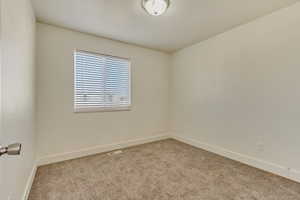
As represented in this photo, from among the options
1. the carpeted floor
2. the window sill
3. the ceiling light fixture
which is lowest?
the carpeted floor

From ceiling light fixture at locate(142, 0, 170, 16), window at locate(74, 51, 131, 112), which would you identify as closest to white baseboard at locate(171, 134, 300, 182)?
window at locate(74, 51, 131, 112)

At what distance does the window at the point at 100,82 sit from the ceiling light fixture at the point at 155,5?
1.41 m

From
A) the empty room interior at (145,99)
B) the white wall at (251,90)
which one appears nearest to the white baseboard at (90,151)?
the empty room interior at (145,99)

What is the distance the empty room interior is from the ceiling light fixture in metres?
0.01

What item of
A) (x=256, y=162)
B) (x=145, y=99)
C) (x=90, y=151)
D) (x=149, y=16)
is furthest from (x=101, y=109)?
(x=256, y=162)

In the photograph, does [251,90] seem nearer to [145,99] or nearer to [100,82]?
[145,99]

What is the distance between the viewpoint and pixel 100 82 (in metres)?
2.95

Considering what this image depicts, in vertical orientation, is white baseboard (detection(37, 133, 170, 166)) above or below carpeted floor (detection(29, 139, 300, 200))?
above

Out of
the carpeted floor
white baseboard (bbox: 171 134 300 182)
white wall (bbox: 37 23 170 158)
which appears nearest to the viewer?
the carpeted floor

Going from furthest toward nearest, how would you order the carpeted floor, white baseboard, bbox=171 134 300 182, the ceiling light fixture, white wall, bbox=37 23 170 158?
white wall, bbox=37 23 170 158 → white baseboard, bbox=171 134 300 182 → the ceiling light fixture → the carpeted floor

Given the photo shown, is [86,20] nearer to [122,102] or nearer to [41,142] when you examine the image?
[122,102]

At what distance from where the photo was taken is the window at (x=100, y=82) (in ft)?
8.89

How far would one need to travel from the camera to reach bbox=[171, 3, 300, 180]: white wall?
1.98 metres

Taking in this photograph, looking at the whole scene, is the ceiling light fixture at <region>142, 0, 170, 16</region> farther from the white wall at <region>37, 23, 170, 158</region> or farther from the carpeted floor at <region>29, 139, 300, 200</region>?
the carpeted floor at <region>29, 139, 300, 200</region>
